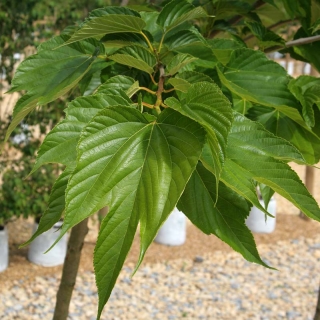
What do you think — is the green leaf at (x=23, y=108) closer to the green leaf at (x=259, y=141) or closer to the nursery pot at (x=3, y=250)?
the green leaf at (x=259, y=141)

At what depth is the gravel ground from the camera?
8.11ft

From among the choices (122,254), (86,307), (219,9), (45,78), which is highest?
(219,9)

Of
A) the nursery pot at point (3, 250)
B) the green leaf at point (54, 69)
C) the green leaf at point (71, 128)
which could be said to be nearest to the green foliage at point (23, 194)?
the nursery pot at point (3, 250)

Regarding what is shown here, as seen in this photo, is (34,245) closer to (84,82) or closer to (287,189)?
(84,82)

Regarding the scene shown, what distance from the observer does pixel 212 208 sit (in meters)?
0.45

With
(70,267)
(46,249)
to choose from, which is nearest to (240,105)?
(70,267)

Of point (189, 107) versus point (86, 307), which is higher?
point (189, 107)

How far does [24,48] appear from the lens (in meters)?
3.01

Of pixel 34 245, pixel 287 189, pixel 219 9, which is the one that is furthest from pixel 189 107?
pixel 34 245

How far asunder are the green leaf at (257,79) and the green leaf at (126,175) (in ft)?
0.47

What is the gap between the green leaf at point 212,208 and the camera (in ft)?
1.45

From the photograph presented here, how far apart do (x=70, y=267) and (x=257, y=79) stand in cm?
55

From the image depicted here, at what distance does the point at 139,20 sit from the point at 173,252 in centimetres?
279

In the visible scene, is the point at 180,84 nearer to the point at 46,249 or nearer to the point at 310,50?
the point at 310,50
